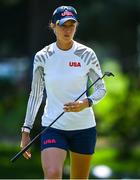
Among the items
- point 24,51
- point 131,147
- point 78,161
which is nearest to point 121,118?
point 131,147

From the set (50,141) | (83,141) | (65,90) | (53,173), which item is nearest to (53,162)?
(53,173)

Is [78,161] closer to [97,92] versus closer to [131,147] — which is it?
[97,92]

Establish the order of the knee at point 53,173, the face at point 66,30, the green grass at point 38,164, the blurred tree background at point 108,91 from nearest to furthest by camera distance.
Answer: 1. the knee at point 53,173
2. the face at point 66,30
3. the green grass at point 38,164
4. the blurred tree background at point 108,91

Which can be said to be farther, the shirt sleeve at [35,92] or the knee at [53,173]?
the shirt sleeve at [35,92]

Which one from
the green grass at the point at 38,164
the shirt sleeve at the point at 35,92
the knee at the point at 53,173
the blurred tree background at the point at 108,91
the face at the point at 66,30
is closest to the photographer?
the knee at the point at 53,173

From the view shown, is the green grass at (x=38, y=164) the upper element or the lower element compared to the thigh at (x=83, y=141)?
lower

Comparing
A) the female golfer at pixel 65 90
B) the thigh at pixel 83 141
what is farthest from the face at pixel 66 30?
the thigh at pixel 83 141

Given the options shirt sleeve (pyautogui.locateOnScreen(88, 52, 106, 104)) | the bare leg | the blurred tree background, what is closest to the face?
shirt sleeve (pyautogui.locateOnScreen(88, 52, 106, 104))

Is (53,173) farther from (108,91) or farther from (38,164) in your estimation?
(108,91)

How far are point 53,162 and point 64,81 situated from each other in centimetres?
72

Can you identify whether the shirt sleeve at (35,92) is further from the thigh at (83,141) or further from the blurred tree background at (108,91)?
the blurred tree background at (108,91)

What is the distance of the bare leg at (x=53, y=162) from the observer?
274 inches

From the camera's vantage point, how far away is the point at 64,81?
23.7 ft

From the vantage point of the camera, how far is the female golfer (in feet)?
23.7
